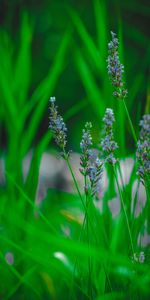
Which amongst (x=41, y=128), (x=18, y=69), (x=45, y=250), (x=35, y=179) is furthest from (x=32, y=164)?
(x=41, y=128)

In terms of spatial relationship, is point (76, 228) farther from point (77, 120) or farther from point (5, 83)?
point (77, 120)

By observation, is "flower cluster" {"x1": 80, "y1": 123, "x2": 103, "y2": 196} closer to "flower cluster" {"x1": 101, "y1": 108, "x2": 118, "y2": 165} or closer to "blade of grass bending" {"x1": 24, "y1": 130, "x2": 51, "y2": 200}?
"flower cluster" {"x1": 101, "y1": 108, "x2": 118, "y2": 165}

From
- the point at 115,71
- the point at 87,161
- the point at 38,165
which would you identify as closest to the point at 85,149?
the point at 87,161

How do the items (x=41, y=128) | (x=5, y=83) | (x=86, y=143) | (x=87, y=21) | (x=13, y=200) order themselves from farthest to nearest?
(x=41, y=128) < (x=87, y=21) < (x=5, y=83) < (x=13, y=200) < (x=86, y=143)

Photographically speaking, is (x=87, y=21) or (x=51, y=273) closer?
Answer: (x=51, y=273)

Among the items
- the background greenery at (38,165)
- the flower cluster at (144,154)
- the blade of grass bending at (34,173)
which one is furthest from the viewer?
the blade of grass bending at (34,173)

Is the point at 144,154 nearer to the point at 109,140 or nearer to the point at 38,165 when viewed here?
the point at 109,140

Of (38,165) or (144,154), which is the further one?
(38,165)

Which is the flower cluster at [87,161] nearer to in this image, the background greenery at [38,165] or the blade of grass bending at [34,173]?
the background greenery at [38,165]

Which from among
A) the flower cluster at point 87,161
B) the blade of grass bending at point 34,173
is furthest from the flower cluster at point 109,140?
the blade of grass bending at point 34,173

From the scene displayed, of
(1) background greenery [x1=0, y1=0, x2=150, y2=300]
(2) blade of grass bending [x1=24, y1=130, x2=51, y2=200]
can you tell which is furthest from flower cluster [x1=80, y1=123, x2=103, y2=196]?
(2) blade of grass bending [x1=24, y1=130, x2=51, y2=200]

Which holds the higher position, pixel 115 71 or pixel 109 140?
pixel 115 71
